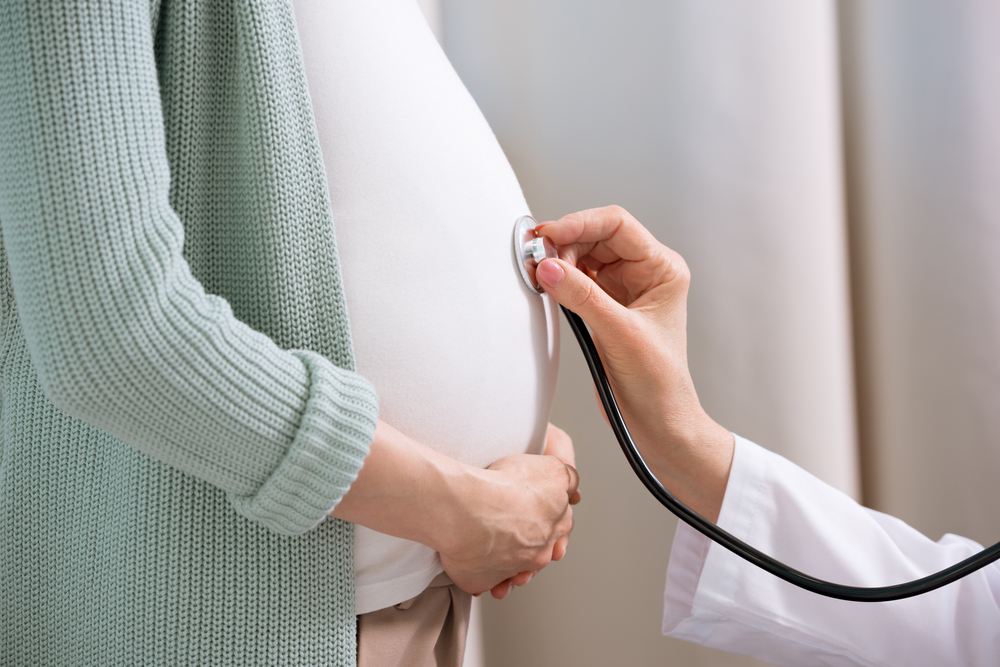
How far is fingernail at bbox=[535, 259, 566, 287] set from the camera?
57cm

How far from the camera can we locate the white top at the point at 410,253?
477 mm

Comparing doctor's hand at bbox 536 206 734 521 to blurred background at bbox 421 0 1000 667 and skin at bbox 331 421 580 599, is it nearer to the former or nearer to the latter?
skin at bbox 331 421 580 599

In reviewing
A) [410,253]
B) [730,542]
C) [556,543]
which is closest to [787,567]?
[730,542]

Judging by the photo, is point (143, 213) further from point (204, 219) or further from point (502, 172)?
point (502, 172)

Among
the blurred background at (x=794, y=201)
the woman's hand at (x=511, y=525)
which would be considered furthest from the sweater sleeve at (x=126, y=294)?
the blurred background at (x=794, y=201)

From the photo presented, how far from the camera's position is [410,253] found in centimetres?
49

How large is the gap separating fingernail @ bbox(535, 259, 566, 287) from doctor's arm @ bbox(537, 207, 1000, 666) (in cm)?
7

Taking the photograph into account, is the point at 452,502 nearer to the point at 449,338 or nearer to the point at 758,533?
the point at 449,338

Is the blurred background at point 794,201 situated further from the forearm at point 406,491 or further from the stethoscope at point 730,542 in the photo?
the forearm at point 406,491

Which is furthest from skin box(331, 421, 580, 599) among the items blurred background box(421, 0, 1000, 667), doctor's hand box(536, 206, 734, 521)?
blurred background box(421, 0, 1000, 667)

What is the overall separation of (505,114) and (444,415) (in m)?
Result: 0.64

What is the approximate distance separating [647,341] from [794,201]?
0.41 m

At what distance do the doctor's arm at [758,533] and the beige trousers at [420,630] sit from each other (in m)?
0.27

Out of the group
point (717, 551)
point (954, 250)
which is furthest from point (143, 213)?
point (954, 250)
